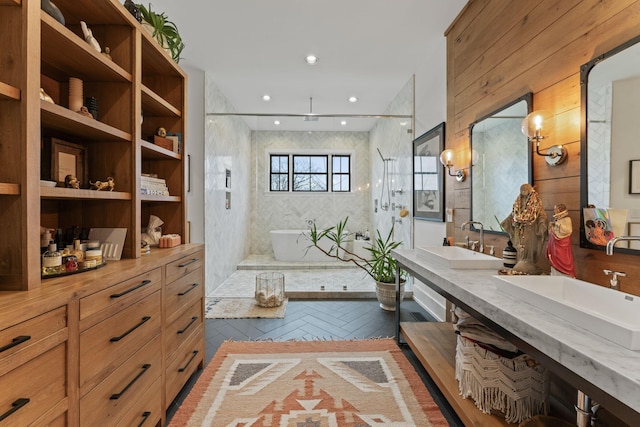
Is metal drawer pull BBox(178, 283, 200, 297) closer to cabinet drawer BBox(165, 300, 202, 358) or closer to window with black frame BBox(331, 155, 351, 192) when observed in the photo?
cabinet drawer BBox(165, 300, 202, 358)

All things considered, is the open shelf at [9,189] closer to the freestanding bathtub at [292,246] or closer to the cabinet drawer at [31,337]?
the cabinet drawer at [31,337]

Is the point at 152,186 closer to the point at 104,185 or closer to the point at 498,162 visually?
the point at 104,185

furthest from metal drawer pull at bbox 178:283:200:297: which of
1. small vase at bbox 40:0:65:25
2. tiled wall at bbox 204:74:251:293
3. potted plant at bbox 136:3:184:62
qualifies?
tiled wall at bbox 204:74:251:293

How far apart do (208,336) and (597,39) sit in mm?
3138

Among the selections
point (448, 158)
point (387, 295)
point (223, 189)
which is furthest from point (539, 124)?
point (223, 189)

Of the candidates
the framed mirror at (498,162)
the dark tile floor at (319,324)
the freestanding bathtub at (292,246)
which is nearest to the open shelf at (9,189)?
the dark tile floor at (319,324)

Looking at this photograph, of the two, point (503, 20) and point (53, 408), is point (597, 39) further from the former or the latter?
point (53, 408)

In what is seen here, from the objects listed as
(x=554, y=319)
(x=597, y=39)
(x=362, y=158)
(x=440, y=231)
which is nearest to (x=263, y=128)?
(x=362, y=158)

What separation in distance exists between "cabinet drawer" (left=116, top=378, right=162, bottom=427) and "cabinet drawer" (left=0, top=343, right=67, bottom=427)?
1.39 feet

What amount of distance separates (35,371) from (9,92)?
2.65 ft

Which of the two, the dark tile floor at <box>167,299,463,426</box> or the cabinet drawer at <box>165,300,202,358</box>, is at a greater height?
the cabinet drawer at <box>165,300,202,358</box>

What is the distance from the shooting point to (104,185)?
1.44 m

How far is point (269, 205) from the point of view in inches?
240

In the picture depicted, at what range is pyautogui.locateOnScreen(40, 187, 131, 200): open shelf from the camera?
107 cm
